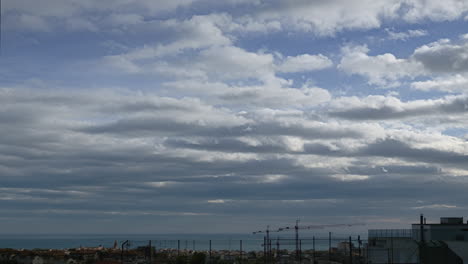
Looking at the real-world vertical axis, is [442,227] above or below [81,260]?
above

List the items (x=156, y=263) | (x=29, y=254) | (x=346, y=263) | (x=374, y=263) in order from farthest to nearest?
(x=29, y=254)
(x=156, y=263)
(x=346, y=263)
(x=374, y=263)

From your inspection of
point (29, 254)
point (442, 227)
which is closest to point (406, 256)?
point (442, 227)

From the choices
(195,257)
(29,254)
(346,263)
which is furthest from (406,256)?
(29,254)

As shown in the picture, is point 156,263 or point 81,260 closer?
point 156,263

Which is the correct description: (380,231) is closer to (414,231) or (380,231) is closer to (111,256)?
(414,231)

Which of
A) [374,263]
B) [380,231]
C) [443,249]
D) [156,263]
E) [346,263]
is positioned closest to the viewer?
[443,249]

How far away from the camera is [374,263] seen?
57188mm

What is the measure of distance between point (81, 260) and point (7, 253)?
546 inches

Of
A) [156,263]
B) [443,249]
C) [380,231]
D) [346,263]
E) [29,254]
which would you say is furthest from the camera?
[29,254]

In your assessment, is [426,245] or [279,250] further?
[279,250]

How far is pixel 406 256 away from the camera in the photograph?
54.6m

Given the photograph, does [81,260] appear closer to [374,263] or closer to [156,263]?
[156,263]

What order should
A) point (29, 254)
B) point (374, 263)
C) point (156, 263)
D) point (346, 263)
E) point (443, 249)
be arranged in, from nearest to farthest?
point (443, 249)
point (374, 263)
point (346, 263)
point (156, 263)
point (29, 254)

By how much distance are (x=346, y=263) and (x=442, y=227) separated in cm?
1298
